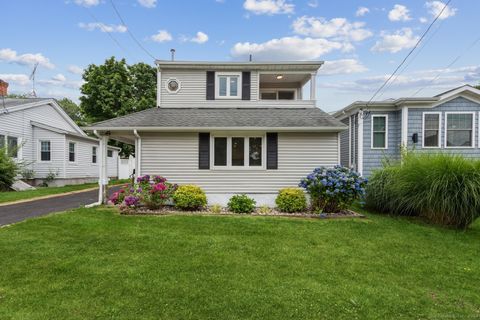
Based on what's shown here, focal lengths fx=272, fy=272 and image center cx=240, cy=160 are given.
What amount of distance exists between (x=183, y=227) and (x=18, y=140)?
45.8 ft

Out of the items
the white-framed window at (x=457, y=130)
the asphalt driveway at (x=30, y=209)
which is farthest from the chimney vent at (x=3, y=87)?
the white-framed window at (x=457, y=130)

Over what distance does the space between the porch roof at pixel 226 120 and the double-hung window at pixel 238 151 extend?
57 cm

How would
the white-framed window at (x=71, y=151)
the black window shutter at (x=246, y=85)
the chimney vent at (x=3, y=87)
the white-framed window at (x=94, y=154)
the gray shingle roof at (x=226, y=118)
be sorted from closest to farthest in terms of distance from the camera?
1. the gray shingle roof at (x=226, y=118)
2. the black window shutter at (x=246, y=85)
3. the chimney vent at (x=3, y=87)
4. the white-framed window at (x=71, y=151)
5. the white-framed window at (x=94, y=154)

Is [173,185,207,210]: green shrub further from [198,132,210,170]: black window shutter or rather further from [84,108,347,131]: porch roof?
[84,108,347,131]: porch roof

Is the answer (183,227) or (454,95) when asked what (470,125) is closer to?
(454,95)

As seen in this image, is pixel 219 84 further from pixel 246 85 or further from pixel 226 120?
pixel 226 120

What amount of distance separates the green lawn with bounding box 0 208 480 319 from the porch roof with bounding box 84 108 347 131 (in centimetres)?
340

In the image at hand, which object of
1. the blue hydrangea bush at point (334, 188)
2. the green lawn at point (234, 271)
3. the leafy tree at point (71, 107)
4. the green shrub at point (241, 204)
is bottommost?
the green lawn at point (234, 271)


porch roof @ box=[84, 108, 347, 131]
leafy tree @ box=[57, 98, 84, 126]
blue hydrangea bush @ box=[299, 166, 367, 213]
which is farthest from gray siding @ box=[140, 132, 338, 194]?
leafy tree @ box=[57, 98, 84, 126]

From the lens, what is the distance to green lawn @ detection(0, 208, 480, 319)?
3.06 metres

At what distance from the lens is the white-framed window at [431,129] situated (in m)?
12.1

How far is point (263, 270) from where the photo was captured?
4102 millimetres

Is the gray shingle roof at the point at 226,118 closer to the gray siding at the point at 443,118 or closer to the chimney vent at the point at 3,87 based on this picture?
the gray siding at the point at 443,118

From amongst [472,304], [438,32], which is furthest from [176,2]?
[472,304]
